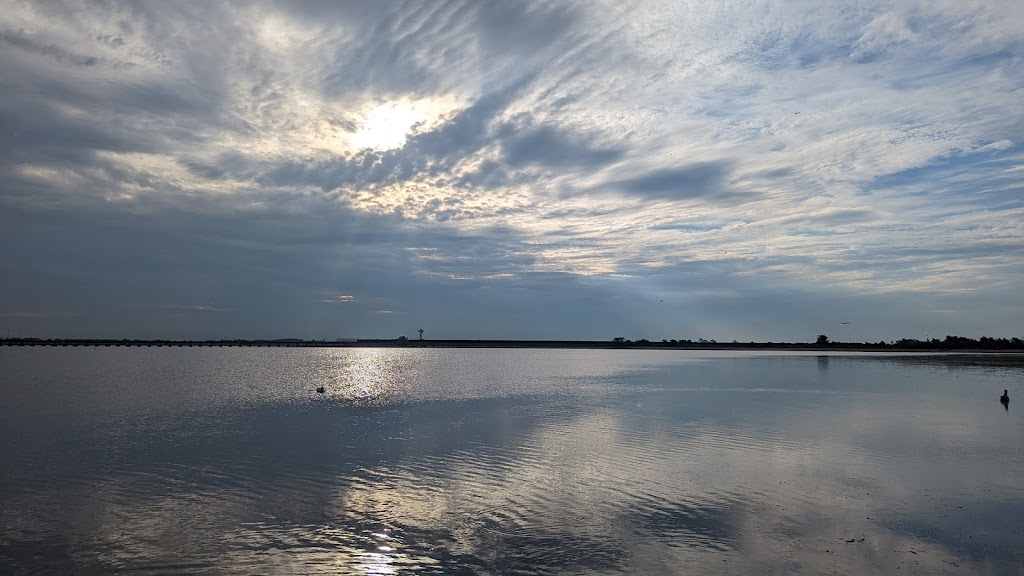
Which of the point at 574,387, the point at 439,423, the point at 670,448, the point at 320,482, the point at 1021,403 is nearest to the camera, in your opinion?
the point at 320,482

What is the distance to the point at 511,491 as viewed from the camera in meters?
19.8

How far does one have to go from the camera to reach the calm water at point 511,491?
1381 cm

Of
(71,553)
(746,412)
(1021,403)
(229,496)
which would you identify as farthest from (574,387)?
(71,553)

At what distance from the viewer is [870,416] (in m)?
38.2

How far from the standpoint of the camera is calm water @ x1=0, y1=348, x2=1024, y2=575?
1381 centimetres

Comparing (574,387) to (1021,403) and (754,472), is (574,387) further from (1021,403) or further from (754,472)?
(754,472)

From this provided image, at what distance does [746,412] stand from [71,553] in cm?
3729

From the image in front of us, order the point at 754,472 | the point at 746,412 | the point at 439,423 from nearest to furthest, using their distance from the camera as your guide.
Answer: the point at 754,472 → the point at 439,423 → the point at 746,412

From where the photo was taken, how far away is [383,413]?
41.3 metres

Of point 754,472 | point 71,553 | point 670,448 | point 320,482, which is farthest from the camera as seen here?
point 670,448

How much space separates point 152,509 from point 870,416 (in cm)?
3895

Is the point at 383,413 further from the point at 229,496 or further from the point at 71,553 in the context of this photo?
the point at 71,553

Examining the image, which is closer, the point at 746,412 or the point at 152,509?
the point at 152,509

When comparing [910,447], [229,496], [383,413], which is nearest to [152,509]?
[229,496]
